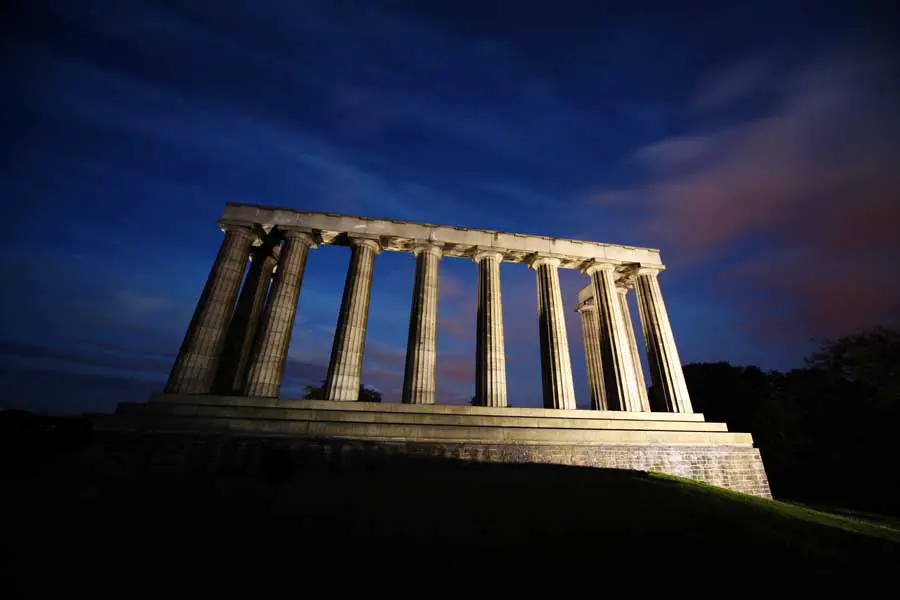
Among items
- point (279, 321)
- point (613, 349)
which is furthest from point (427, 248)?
point (613, 349)

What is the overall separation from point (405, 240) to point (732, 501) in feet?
68.2

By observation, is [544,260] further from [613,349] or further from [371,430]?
[371,430]

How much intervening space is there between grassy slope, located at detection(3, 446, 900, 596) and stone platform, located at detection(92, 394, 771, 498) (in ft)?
12.5

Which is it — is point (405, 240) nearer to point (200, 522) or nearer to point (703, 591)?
point (200, 522)

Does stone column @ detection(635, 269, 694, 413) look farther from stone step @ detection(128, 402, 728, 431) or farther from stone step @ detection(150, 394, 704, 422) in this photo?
stone step @ detection(128, 402, 728, 431)

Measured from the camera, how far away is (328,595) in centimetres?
556

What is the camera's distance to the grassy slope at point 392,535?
6.24 metres

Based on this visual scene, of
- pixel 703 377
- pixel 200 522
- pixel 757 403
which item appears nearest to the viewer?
pixel 200 522

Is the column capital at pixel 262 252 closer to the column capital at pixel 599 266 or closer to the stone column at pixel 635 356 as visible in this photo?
the column capital at pixel 599 266

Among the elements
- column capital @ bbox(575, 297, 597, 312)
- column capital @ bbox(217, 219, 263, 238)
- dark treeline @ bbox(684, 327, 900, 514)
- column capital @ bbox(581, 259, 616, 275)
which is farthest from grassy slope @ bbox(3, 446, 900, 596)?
dark treeline @ bbox(684, 327, 900, 514)

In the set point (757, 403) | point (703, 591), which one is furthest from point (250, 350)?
point (757, 403)

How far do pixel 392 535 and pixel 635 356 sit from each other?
76.7ft

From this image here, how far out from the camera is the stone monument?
16.5 meters

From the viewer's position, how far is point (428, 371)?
2009cm
